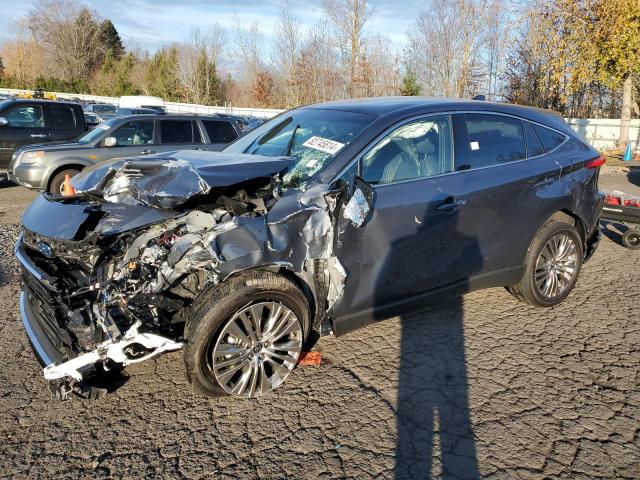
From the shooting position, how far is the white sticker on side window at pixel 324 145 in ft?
11.3

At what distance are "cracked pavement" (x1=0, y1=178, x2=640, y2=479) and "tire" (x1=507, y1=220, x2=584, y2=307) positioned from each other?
41 centimetres

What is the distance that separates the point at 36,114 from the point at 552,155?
37.1 ft

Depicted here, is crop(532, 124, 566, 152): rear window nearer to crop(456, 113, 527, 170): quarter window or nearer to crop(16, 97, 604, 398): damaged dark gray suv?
crop(456, 113, 527, 170): quarter window

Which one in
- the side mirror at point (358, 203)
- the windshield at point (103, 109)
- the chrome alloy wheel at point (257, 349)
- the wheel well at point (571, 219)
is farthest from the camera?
the windshield at point (103, 109)

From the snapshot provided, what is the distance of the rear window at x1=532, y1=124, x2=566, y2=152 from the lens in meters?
4.41

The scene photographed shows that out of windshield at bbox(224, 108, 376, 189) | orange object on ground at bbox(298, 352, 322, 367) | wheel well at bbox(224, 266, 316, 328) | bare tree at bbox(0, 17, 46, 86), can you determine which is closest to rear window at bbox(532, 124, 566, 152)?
windshield at bbox(224, 108, 376, 189)

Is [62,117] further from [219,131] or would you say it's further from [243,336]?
[243,336]

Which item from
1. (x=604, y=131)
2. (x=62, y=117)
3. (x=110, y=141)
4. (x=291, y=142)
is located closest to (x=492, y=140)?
(x=291, y=142)

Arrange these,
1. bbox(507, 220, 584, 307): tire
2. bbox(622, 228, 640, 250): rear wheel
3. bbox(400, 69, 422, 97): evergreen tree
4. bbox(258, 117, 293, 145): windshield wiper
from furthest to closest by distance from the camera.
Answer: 1. bbox(400, 69, 422, 97): evergreen tree
2. bbox(622, 228, 640, 250): rear wheel
3. bbox(507, 220, 584, 307): tire
4. bbox(258, 117, 293, 145): windshield wiper

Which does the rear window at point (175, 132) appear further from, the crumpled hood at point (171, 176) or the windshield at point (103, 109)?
the windshield at point (103, 109)

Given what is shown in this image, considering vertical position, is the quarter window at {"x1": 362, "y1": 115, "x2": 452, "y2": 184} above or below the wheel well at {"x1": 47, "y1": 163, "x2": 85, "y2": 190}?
above

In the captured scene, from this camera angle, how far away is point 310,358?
12.0ft

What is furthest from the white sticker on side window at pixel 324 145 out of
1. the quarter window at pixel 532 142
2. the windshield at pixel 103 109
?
the windshield at pixel 103 109

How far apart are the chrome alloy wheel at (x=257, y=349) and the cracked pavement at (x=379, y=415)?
128 millimetres
